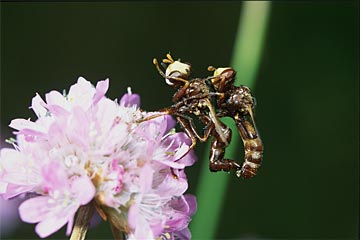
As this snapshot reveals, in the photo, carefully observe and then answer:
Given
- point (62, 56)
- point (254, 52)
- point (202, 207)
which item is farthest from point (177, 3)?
point (202, 207)

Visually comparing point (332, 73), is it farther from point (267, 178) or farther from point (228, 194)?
point (228, 194)

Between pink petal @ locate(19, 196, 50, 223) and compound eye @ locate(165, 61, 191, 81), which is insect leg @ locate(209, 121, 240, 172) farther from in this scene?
pink petal @ locate(19, 196, 50, 223)

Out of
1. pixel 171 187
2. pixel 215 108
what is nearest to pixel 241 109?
pixel 215 108

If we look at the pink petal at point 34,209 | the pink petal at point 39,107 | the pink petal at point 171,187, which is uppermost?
the pink petal at point 39,107

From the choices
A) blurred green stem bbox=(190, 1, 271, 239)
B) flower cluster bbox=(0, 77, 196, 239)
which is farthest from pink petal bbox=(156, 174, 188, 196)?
blurred green stem bbox=(190, 1, 271, 239)

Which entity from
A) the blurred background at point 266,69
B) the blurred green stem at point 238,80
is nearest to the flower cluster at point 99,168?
the blurred green stem at point 238,80

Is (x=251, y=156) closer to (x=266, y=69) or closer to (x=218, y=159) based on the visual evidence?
(x=218, y=159)

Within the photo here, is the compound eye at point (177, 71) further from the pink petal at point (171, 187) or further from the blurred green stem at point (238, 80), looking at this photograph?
the blurred green stem at point (238, 80)
